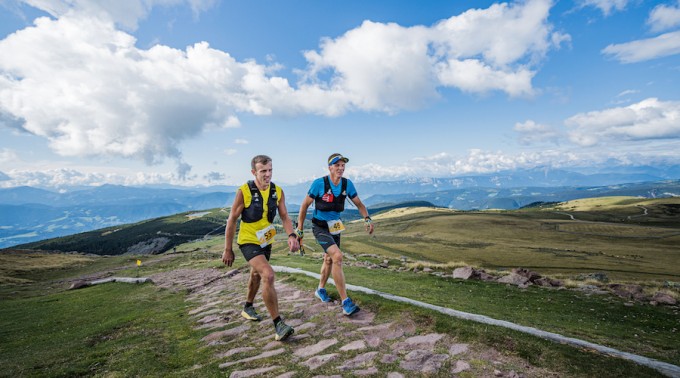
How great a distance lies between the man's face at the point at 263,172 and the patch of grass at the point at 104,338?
168 inches

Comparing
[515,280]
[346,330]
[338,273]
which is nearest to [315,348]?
[346,330]

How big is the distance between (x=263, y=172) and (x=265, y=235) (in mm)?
1636

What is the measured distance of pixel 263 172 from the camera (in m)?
8.17

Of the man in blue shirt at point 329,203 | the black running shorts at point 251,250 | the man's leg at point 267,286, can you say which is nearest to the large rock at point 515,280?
the man in blue shirt at point 329,203

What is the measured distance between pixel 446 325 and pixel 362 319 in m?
2.20

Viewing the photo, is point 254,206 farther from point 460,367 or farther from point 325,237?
point 460,367

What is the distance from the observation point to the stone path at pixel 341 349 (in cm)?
580

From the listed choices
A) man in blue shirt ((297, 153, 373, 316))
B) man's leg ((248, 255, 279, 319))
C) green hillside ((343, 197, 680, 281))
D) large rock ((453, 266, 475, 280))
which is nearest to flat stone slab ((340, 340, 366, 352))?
man's leg ((248, 255, 279, 319))

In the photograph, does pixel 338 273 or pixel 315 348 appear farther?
pixel 338 273

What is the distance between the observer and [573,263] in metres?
60.0

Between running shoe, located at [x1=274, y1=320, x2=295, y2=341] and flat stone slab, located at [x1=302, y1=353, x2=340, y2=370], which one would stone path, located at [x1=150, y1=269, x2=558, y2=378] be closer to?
flat stone slab, located at [x1=302, y1=353, x2=340, y2=370]

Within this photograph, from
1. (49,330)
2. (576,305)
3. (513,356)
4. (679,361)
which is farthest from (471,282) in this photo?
(49,330)

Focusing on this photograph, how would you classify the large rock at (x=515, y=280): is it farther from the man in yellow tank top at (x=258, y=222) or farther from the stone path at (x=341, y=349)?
the man in yellow tank top at (x=258, y=222)

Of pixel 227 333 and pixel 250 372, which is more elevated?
pixel 250 372
